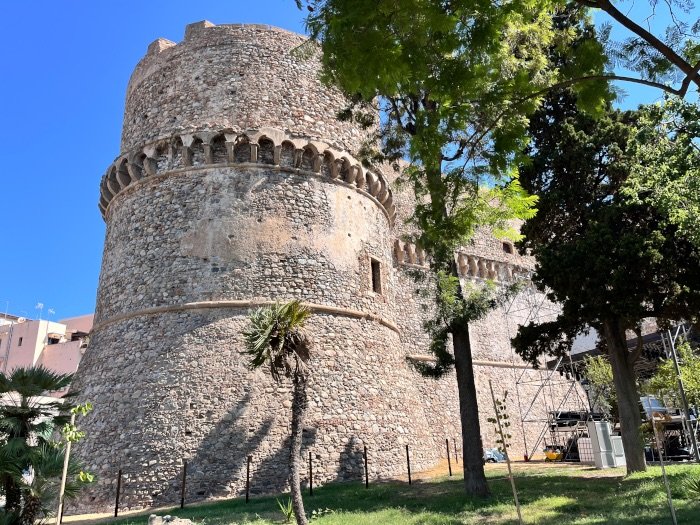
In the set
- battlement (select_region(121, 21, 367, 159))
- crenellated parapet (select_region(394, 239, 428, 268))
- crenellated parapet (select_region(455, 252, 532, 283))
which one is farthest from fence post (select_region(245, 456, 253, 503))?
crenellated parapet (select_region(455, 252, 532, 283))

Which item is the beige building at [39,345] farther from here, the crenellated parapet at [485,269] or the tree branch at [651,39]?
the tree branch at [651,39]

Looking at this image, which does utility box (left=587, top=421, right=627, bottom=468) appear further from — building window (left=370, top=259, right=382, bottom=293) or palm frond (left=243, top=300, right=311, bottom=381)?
palm frond (left=243, top=300, right=311, bottom=381)

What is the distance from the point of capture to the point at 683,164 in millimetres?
8320

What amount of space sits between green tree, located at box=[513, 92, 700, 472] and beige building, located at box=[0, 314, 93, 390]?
27.1m

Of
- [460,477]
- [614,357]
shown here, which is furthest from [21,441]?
[614,357]

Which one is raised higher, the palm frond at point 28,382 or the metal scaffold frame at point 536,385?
the metal scaffold frame at point 536,385

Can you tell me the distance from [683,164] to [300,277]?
763 centimetres

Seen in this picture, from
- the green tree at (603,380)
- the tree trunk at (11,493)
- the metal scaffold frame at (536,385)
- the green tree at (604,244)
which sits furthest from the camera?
the green tree at (603,380)

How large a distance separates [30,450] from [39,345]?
2968 cm

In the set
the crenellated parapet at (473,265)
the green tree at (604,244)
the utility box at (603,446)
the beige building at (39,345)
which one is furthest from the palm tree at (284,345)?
the beige building at (39,345)

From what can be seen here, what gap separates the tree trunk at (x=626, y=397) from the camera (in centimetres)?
1084

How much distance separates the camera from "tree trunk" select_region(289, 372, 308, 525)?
7.92 meters

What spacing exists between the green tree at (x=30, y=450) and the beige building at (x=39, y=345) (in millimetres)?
25941

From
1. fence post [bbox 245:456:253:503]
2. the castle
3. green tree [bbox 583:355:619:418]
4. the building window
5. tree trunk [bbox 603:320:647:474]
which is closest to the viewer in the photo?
fence post [bbox 245:456:253:503]
